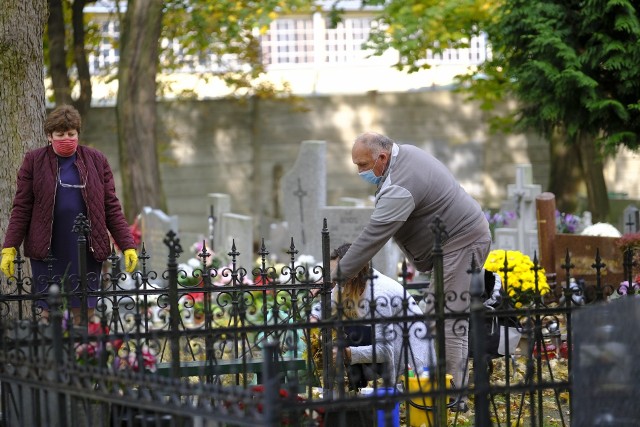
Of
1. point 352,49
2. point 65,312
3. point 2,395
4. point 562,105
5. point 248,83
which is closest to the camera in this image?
point 2,395

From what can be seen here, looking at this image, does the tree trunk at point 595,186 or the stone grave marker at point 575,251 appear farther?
the tree trunk at point 595,186

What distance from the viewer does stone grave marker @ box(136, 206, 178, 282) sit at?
15.5 metres

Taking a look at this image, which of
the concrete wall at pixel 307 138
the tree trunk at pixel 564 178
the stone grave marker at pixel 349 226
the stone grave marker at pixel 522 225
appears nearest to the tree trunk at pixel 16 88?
the stone grave marker at pixel 349 226

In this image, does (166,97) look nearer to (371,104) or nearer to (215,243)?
(371,104)

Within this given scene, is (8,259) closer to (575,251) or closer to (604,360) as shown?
(604,360)

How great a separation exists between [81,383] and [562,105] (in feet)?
33.5

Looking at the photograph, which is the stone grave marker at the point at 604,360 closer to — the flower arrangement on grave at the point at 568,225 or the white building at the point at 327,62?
the flower arrangement on grave at the point at 568,225

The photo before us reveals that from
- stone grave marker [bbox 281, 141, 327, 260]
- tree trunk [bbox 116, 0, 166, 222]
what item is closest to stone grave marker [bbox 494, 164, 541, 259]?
stone grave marker [bbox 281, 141, 327, 260]

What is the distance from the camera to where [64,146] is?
793 centimetres

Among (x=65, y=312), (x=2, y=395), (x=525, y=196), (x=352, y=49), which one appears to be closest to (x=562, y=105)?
(x=525, y=196)

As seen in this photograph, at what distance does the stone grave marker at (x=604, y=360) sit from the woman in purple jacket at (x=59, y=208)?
138 inches

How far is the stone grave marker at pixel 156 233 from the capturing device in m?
15.5

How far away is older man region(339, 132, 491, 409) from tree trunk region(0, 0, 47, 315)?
2844 mm

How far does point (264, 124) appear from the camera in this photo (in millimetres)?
25078
